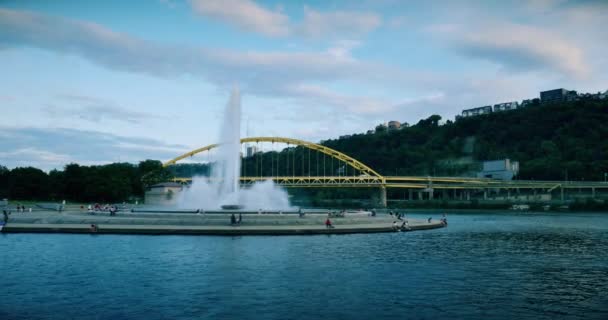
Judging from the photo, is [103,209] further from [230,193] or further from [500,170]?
[500,170]

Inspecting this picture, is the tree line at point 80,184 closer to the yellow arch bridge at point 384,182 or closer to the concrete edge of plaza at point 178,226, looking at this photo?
the yellow arch bridge at point 384,182

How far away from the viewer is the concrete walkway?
119 feet

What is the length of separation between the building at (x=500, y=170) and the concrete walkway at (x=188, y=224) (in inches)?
4217

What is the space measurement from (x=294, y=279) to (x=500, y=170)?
453 ft

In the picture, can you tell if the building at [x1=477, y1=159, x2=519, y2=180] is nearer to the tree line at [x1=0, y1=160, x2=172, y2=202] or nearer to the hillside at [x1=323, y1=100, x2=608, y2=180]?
the hillside at [x1=323, y1=100, x2=608, y2=180]

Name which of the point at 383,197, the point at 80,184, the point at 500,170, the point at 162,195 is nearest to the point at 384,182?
the point at 383,197

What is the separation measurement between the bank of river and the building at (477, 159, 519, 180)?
115 meters

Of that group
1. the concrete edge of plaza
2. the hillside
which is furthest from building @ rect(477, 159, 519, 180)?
the concrete edge of plaza

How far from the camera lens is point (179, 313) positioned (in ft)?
47.3

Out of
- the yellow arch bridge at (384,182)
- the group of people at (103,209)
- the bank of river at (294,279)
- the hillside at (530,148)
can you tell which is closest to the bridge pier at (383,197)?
the yellow arch bridge at (384,182)

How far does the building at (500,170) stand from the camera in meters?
140

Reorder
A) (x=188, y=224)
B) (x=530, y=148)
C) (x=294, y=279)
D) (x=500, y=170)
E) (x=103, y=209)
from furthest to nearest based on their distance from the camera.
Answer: (x=530, y=148) → (x=500, y=170) → (x=103, y=209) → (x=188, y=224) → (x=294, y=279)

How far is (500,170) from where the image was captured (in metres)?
144

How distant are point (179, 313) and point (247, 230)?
21.8 metres
